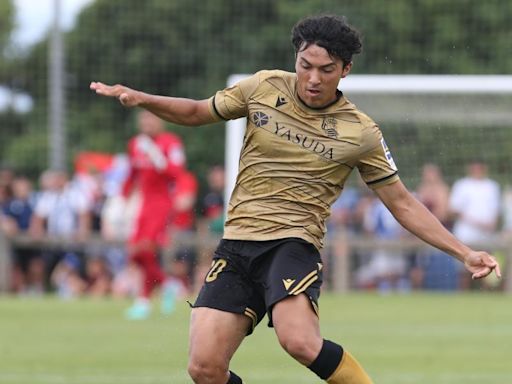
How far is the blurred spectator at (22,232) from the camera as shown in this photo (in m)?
21.6

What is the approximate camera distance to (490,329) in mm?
14922

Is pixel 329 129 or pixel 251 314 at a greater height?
pixel 329 129

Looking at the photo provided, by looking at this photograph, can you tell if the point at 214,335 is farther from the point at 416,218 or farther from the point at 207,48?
the point at 207,48

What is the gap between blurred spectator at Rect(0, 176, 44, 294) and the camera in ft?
71.0

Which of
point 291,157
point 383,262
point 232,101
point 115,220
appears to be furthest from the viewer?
point 383,262

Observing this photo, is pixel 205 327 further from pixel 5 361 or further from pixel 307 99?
pixel 5 361

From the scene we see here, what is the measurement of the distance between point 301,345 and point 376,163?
1.07 m

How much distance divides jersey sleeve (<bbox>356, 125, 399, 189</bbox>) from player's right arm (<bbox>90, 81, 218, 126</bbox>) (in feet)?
2.65

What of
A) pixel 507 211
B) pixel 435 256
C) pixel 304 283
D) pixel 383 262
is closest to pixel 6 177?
pixel 383 262

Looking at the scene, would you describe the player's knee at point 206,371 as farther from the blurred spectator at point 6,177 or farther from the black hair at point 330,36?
the blurred spectator at point 6,177

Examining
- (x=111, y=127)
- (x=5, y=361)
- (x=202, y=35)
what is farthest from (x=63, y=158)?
(x=5, y=361)

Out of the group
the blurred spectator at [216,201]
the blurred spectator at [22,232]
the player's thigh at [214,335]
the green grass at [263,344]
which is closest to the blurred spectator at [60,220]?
the blurred spectator at [22,232]

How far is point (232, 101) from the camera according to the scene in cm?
727

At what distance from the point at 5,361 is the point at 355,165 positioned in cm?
518
